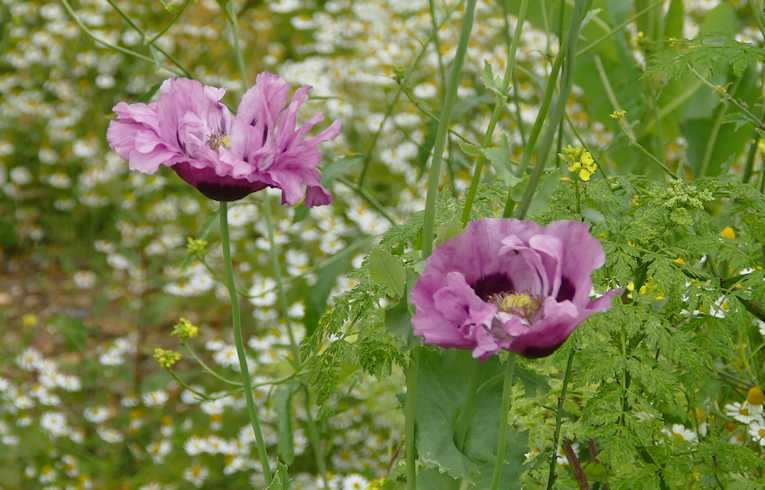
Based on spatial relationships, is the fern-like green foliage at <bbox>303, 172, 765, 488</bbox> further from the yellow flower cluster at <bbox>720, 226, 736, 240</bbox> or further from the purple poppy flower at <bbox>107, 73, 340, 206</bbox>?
the yellow flower cluster at <bbox>720, 226, 736, 240</bbox>

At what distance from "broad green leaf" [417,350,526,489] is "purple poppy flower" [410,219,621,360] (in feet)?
0.29

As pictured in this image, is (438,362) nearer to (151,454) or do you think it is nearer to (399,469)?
(399,469)

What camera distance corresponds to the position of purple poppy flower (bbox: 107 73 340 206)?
0.80 metres

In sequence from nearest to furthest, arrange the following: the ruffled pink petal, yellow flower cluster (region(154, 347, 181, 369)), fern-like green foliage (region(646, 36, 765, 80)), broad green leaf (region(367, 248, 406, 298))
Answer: the ruffled pink petal < broad green leaf (region(367, 248, 406, 298)) < fern-like green foliage (region(646, 36, 765, 80)) < yellow flower cluster (region(154, 347, 181, 369))

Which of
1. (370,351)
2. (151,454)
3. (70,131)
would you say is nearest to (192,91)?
(370,351)

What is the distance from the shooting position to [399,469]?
3.27 feet

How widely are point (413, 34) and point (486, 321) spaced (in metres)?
2.08

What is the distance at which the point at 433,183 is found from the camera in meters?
0.75

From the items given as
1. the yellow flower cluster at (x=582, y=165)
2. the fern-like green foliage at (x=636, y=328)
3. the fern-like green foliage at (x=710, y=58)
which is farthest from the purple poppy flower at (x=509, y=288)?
the fern-like green foliage at (x=710, y=58)

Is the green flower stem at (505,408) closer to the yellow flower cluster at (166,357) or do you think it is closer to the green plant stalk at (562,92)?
the green plant stalk at (562,92)

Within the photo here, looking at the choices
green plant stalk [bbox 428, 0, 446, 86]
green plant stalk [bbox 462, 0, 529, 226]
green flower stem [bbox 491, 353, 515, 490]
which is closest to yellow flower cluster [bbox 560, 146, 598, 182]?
green plant stalk [bbox 462, 0, 529, 226]

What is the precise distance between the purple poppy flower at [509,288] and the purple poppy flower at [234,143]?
0.52ft

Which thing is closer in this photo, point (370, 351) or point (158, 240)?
point (370, 351)

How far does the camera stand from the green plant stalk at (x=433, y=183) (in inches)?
27.7
